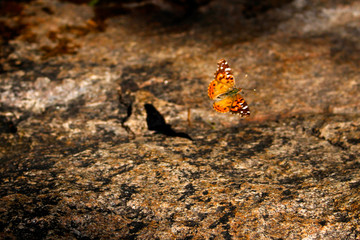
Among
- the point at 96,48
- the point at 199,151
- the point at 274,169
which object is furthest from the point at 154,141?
the point at 96,48

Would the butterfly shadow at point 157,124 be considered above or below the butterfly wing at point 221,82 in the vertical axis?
below

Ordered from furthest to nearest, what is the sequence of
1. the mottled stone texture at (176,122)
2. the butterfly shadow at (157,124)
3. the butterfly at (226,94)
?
1. the butterfly shadow at (157,124)
2. the butterfly at (226,94)
3. the mottled stone texture at (176,122)

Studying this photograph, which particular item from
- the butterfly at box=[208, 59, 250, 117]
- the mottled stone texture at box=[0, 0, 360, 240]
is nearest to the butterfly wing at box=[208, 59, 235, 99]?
the butterfly at box=[208, 59, 250, 117]

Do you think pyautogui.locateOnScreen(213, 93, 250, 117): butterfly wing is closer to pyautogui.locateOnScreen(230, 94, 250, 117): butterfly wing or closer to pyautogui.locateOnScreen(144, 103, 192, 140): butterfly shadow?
pyautogui.locateOnScreen(230, 94, 250, 117): butterfly wing

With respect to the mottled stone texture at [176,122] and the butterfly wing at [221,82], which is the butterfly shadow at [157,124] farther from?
the butterfly wing at [221,82]

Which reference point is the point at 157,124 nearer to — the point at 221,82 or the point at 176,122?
the point at 176,122

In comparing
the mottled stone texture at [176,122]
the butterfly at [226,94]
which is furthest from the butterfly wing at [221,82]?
the mottled stone texture at [176,122]

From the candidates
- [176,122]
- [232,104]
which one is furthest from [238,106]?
[176,122]
